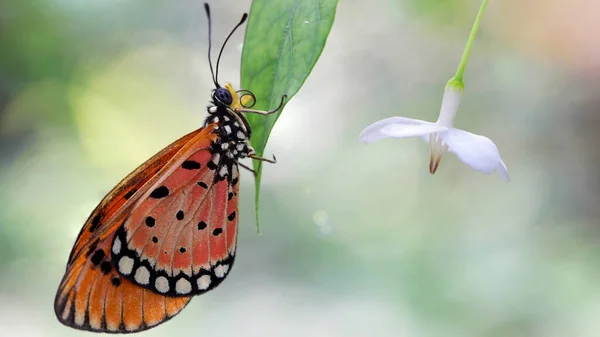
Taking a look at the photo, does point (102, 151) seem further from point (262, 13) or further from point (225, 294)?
point (262, 13)

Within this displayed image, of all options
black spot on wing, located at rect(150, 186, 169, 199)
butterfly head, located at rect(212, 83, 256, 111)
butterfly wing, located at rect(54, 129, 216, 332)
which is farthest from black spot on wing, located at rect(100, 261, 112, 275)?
butterfly head, located at rect(212, 83, 256, 111)

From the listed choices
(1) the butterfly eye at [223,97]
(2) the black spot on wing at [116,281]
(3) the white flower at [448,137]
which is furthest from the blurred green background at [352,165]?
(3) the white flower at [448,137]

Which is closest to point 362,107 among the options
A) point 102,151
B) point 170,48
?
point 170,48

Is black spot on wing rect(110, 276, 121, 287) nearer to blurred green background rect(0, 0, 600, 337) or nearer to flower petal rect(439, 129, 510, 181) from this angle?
flower petal rect(439, 129, 510, 181)

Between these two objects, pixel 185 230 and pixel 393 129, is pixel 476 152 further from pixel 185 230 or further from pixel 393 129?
pixel 185 230

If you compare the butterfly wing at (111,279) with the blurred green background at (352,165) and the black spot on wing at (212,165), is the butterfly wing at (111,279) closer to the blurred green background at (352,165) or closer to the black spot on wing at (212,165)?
the black spot on wing at (212,165)
